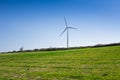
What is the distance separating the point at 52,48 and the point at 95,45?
12.7 meters

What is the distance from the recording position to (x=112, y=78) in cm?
1798

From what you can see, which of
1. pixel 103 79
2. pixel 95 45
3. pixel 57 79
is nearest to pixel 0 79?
pixel 57 79

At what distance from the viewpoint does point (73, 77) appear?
19.7 metres

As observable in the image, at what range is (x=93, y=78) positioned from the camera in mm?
18516

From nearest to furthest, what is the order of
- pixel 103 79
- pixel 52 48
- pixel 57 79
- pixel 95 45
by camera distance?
pixel 103 79 < pixel 57 79 < pixel 95 45 < pixel 52 48

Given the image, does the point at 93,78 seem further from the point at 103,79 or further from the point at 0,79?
the point at 0,79

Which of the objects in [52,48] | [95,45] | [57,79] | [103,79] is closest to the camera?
[103,79]

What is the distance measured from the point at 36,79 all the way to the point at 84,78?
12.4 ft

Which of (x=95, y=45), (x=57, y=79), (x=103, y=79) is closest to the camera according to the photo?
(x=103, y=79)

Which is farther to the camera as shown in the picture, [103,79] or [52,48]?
[52,48]

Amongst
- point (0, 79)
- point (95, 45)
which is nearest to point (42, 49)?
point (95, 45)

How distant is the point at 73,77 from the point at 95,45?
47020mm

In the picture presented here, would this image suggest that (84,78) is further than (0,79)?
No

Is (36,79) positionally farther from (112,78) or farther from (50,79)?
(112,78)
